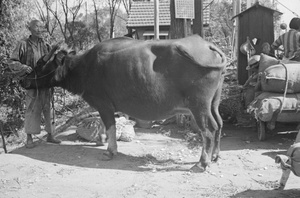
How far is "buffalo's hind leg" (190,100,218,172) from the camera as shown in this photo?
16.9 ft

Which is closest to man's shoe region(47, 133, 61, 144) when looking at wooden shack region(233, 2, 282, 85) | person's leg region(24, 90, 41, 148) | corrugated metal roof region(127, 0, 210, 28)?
person's leg region(24, 90, 41, 148)

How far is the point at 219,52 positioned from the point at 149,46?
1.07m

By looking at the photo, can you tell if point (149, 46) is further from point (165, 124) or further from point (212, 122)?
point (165, 124)

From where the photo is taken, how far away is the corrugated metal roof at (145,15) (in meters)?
17.8

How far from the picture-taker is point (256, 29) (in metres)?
8.88

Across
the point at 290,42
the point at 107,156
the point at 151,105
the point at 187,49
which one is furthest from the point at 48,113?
the point at 290,42

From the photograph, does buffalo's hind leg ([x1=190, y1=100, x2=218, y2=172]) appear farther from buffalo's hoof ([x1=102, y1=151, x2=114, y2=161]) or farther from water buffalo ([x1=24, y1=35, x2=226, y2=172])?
buffalo's hoof ([x1=102, y1=151, x2=114, y2=161])

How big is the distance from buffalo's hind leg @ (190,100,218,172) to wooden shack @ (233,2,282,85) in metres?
4.00

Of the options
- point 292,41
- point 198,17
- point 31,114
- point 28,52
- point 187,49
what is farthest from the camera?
point 292,41

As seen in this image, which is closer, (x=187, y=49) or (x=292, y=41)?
(x=187, y=49)

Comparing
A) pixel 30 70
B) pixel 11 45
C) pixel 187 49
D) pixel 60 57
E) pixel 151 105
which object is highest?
pixel 11 45

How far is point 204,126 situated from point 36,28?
3354mm

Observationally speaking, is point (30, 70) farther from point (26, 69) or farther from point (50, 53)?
point (50, 53)

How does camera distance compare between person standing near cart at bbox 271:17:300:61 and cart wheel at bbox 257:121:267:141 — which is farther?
person standing near cart at bbox 271:17:300:61
